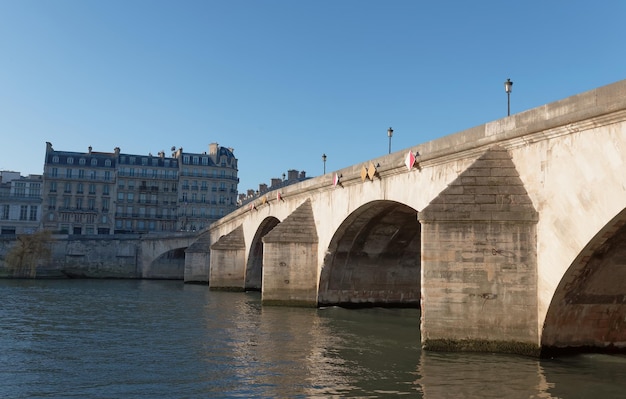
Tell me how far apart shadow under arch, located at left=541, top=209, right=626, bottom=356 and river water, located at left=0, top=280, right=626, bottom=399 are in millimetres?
456

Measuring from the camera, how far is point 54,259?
201ft

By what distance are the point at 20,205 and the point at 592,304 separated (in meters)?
81.9

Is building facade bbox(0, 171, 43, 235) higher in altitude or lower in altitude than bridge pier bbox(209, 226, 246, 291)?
higher

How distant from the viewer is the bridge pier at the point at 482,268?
1416cm

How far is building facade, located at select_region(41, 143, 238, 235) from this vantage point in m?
83.8

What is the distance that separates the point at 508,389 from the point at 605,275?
405 centimetres

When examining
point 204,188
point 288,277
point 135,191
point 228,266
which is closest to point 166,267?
point 228,266

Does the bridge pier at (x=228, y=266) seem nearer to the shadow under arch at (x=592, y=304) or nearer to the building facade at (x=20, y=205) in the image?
the shadow under arch at (x=592, y=304)

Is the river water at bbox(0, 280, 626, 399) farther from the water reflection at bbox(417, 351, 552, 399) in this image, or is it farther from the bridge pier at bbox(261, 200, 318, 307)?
the bridge pier at bbox(261, 200, 318, 307)

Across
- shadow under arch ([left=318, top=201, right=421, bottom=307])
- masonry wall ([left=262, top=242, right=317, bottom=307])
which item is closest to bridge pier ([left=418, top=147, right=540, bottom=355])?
shadow under arch ([left=318, top=201, right=421, bottom=307])

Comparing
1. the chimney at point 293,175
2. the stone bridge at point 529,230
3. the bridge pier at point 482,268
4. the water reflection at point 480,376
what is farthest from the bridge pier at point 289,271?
the chimney at point 293,175

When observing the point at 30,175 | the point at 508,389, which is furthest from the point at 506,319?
the point at 30,175

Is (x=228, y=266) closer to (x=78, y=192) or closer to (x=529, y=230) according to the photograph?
(x=529, y=230)

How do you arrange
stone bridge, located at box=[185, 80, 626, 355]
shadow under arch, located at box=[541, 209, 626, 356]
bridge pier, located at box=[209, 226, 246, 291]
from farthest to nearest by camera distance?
bridge pier, located at box=[209, 226, 246, 291] → shadow under arch, located at box=[541, 209, 626, 356] → stone bridge, located at box=[185, 80, 626, 355]
